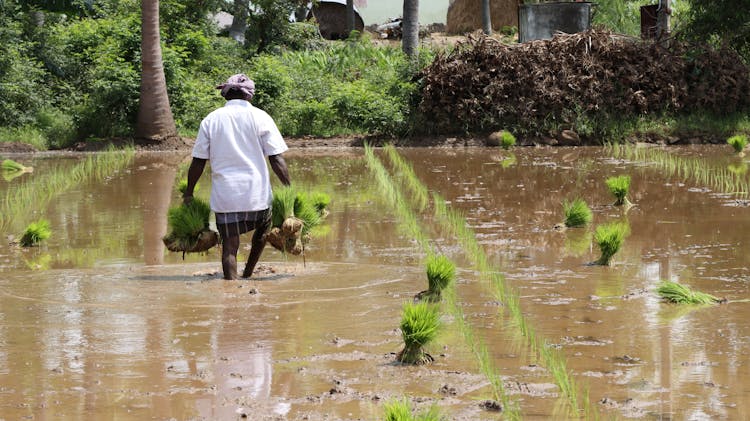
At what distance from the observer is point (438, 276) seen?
5781 mm

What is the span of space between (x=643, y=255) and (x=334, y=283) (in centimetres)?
233

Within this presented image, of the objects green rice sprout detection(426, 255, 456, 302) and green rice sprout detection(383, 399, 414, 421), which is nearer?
green rice sprout detection(383, 399, 414, 421)

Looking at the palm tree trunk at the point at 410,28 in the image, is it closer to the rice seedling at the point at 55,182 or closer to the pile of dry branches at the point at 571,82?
the pile of dry branches at the point at 571,82

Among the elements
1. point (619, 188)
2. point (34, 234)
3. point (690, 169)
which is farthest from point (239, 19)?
point (34, 234)

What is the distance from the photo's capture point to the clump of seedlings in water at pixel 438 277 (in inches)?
227

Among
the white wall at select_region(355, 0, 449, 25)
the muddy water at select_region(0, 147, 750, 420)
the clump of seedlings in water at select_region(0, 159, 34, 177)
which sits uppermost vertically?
the white wall at select_region(355, 0, 449, 25)

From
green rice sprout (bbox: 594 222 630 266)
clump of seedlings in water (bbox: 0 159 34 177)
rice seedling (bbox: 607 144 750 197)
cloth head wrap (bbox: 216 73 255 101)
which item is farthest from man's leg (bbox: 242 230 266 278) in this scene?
clump of seedlings in water (bbox: 0 159 34 177)

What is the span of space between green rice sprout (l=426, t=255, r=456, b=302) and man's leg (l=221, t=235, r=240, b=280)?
1564 mm

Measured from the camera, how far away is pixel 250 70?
867 inches

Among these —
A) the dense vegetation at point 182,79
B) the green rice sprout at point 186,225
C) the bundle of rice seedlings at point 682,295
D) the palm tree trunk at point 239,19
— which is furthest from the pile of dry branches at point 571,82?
the bundle of rice seedlings at point 682,295

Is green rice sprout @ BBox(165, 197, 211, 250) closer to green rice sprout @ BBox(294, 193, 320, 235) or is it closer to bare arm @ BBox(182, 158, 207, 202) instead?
bare arm @ BBox(182, 158, 207, 202)

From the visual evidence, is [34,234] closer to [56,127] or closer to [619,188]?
[619,188]

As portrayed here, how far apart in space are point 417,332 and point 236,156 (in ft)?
8.69

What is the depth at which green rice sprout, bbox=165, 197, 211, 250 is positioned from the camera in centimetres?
694
